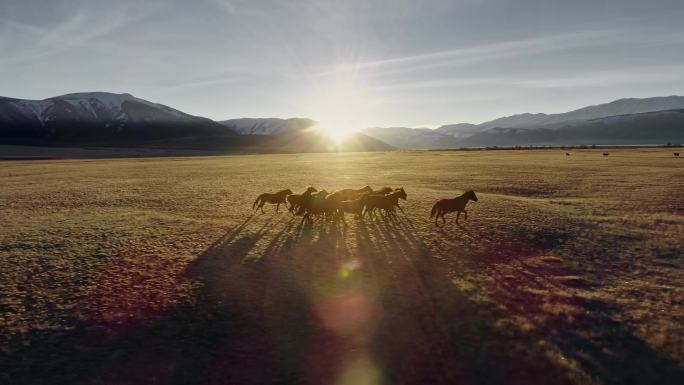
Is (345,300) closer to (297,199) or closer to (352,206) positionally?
(352,206)

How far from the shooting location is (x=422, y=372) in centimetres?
682

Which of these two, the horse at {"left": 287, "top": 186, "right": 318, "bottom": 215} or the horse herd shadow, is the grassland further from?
the horse at {"left": 287, "top": 186, "right": 318, "bottom": 215}

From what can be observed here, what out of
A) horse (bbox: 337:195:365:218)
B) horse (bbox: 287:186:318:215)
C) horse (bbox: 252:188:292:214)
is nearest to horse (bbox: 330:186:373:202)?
horse (bbox: 337:195:365:218)

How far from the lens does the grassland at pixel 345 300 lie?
6.91 m

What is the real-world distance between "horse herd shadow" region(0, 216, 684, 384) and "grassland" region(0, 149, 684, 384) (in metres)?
0.03

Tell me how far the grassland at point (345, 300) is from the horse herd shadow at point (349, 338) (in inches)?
1.3

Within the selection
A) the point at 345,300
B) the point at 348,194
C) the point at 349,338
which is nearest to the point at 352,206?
the point at 348,194

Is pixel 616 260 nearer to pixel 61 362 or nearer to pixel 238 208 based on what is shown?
pixel 61 362

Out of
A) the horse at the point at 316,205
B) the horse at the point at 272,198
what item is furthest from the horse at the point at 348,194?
the horse at the point at 272,198

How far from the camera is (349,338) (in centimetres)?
793

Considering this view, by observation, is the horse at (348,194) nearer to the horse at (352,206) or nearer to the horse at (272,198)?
the horse at (352,206)

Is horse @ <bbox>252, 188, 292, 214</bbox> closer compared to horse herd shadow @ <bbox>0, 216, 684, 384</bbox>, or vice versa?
horse herd shadow @ <bbox>0, 216, 684, 384</bbox>

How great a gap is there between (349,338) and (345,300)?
1.67 m

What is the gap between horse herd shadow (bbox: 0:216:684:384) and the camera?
6.72m
